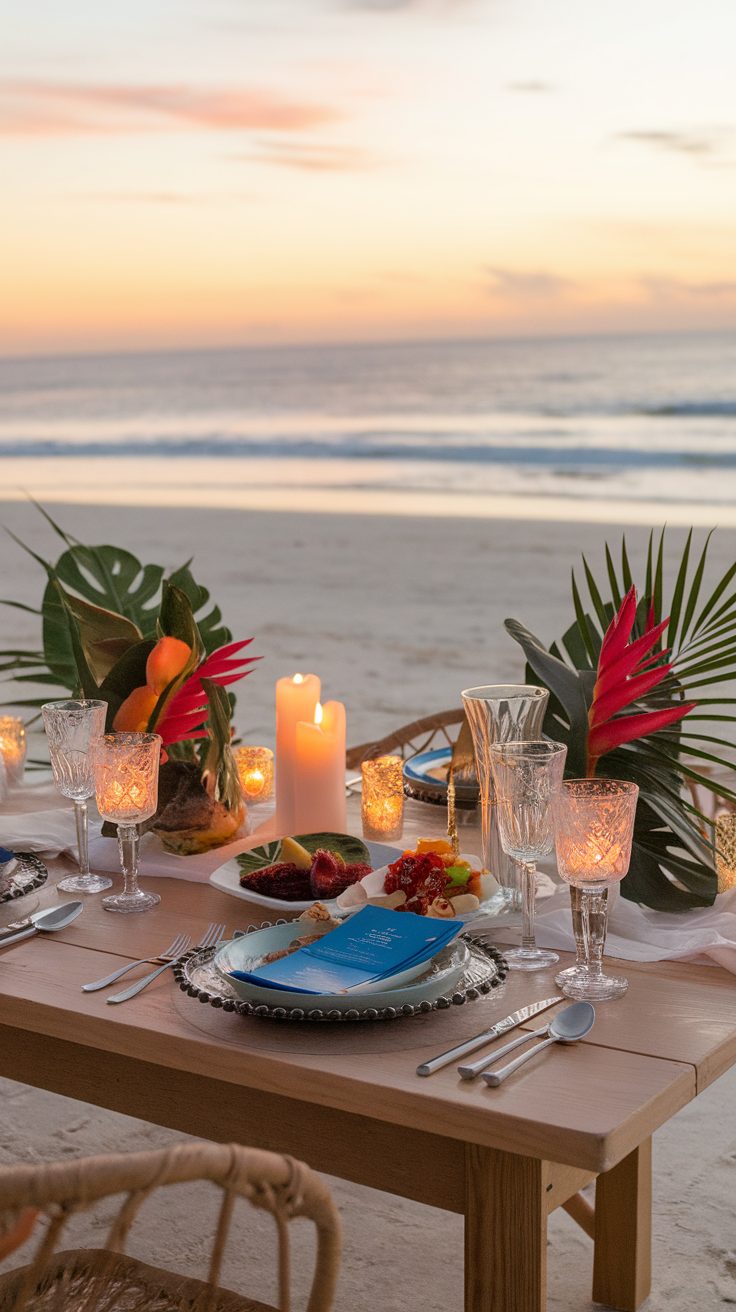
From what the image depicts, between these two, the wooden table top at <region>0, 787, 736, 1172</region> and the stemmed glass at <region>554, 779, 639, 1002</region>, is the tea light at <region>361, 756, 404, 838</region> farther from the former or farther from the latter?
the stemmed glass at <region>554, 779, 639, 1002</region>

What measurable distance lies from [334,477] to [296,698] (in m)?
13.9

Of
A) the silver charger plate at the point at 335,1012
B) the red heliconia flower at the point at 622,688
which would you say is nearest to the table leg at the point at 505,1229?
the silver charger plate at the point at 335,1012

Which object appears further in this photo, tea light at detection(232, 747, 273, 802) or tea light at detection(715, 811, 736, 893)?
tea light at detection(232, 747, 273, 802)

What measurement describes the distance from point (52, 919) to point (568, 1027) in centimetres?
61

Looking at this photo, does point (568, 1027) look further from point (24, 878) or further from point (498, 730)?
point (24, 878)

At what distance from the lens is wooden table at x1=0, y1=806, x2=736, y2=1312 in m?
1.10

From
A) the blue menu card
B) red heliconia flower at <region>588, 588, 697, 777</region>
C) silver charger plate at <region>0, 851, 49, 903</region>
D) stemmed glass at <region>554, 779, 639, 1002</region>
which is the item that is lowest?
silver charger plate at <region>0, 851, 49, 903</region>

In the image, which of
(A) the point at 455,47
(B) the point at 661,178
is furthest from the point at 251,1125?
(B) the point at 661,178

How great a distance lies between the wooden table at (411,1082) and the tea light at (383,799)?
1.64 feet

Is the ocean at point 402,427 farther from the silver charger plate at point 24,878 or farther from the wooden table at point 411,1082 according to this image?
the wooden table at point 411,1082

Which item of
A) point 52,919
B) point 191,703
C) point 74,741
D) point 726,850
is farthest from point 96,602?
point 726,850

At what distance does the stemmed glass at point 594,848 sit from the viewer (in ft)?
4.22

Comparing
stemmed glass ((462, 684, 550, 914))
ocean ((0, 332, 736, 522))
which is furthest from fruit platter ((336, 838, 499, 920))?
ocean ((0, 332, 736, 522))

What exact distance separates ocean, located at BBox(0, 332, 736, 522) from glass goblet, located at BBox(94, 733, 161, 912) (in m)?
10.3
